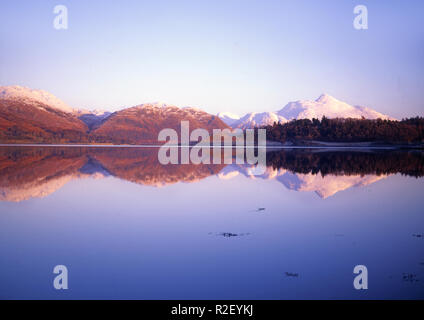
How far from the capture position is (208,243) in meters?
11.2

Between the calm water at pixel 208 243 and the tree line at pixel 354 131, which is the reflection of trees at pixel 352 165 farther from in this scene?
the tree line at pixel 354 131

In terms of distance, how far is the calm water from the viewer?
7.91m

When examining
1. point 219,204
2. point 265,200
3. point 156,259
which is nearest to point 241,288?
point 156,259

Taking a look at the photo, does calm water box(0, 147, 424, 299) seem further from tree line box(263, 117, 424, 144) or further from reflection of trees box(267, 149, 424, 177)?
tree line box(263, 117, 424, 144)

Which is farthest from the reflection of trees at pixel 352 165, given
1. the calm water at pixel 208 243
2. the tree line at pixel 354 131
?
the tree line at pixel 354 131

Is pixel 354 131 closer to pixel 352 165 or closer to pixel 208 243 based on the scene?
pixel 352 165

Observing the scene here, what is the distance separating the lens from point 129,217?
15.0 m

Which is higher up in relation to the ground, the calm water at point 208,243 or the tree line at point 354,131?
the tree line at point 354,131

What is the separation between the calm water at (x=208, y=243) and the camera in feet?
26.0

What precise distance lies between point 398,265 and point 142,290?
21.7 ft

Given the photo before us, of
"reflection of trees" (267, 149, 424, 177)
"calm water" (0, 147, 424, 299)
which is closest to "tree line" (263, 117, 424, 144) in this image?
"reflection of trees" (267, 149, 424, 177)

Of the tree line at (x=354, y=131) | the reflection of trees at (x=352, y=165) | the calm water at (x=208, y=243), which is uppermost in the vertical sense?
the tree line at (x=354, y=131)

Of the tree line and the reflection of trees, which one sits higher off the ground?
the tree line

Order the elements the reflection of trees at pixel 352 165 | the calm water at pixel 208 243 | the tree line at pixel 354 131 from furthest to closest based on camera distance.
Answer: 1. the tree line at pixel 354 131
2. the reflection of trees at pixel 352 165
3. the calm water at pixel 208 243
